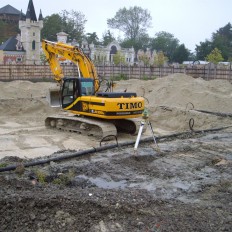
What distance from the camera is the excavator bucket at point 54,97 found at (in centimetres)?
1523

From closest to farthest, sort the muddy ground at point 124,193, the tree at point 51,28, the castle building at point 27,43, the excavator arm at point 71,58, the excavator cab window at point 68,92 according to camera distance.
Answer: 1. the muddy ground at point 124,193
2. the excavator cab window at point 68,92
3. the excavator arm at point 71,58
4. the castle building at point 27,43
5. the tree at point 51,28

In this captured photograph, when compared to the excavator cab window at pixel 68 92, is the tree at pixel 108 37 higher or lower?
higher

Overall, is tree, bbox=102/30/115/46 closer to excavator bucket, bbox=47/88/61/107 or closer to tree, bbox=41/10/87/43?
tree, bbox=41/10/87/43

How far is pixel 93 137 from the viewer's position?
1152 centimetres

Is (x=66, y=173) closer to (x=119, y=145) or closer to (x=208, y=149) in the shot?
(x=119, y=145)

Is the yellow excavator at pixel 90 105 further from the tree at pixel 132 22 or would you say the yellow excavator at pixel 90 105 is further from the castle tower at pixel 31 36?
the tree at pixel 132 22

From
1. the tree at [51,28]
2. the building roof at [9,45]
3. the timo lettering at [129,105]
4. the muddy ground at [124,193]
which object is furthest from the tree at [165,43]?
the muddy ground at [124,193]

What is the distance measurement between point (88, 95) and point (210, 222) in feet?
26.3

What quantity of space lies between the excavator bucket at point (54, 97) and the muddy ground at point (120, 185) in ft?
11.2

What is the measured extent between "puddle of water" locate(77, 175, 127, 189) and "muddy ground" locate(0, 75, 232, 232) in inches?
0.6

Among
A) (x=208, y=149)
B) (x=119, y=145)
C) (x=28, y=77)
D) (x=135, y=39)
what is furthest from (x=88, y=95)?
(x=135, y=39)

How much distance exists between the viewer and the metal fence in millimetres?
24859

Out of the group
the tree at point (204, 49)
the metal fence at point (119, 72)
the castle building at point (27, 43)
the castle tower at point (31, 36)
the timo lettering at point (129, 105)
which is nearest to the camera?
the timo lettering at point (129, 105)

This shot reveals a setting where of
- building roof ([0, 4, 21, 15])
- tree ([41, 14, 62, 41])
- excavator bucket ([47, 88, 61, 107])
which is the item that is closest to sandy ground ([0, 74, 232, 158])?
excavator bucket ([47, 88, 61, 107])
